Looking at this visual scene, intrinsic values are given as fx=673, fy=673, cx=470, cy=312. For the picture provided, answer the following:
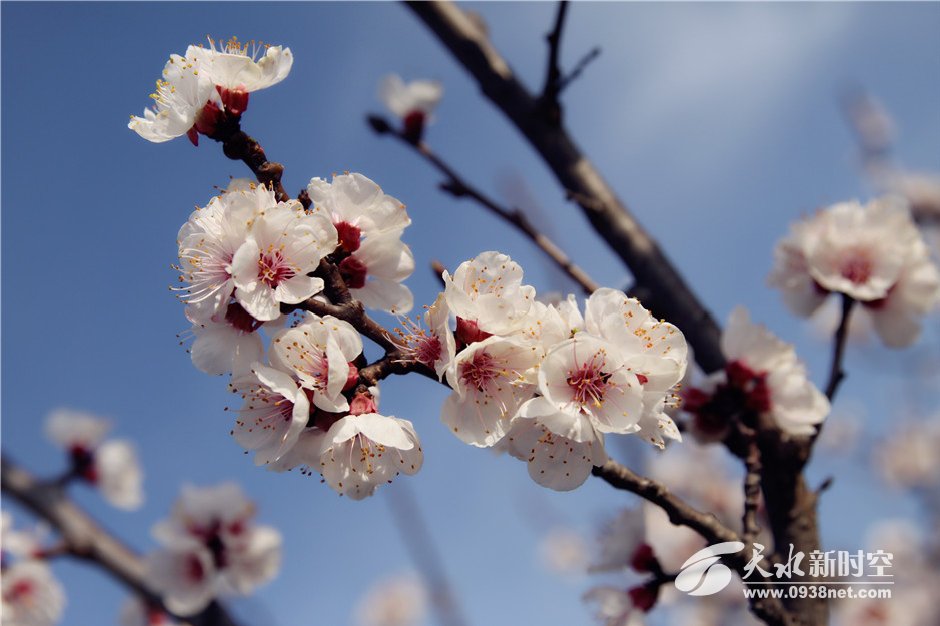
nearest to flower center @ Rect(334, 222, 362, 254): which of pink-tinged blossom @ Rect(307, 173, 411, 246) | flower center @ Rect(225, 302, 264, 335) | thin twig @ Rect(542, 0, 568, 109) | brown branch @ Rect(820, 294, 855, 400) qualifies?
pink-tinged blossom @ Rect(307, 173, 411, 246)

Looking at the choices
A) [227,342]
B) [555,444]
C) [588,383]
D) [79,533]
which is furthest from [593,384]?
[79,533]

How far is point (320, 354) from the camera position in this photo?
1.15 meters

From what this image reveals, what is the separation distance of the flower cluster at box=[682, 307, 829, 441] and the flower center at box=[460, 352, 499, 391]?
90 cm

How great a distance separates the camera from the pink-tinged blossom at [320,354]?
1.11m

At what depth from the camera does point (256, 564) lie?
9.98ft

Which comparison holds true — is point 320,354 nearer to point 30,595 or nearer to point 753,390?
point 753,390

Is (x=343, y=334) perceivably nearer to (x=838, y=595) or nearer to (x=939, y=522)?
(x=838, y=595)

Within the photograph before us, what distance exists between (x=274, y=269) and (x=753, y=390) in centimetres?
132

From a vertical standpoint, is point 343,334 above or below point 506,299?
below

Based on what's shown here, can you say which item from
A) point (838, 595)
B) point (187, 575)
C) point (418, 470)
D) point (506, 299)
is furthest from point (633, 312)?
point (187, 575)

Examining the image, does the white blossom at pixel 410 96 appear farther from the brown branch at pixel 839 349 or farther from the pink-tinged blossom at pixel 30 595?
the pink-tinged blossom at pixel 30 595

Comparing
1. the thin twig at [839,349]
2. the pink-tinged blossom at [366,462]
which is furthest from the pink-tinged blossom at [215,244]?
the thin twig at [839,349]

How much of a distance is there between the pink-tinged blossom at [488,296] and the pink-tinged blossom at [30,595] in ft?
9.34

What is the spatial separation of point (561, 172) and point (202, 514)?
7.06 feet
